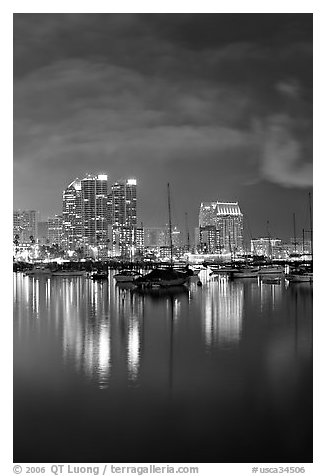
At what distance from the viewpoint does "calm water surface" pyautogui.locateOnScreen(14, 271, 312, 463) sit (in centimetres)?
437

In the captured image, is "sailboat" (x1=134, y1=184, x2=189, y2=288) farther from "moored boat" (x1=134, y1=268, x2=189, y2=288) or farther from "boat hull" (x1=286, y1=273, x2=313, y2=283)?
"boat hull" (x1=286, y1=273, x2=313, y2=283)

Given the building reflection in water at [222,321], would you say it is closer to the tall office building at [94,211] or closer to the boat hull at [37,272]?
the boat hull at [37,272]

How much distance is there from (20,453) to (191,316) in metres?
7.97

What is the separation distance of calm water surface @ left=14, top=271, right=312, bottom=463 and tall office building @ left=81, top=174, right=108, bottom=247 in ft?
228

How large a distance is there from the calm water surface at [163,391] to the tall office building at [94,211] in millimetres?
69589

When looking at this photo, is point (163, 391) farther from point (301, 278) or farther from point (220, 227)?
point (220, 227)

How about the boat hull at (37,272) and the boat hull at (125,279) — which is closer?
the boat hull at (125,279)

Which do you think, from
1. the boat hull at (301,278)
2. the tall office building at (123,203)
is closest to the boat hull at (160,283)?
the boat hull at (301,278)

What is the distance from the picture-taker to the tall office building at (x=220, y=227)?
270ft

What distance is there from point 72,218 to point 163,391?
2984 inches

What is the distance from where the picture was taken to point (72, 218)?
8025 cm

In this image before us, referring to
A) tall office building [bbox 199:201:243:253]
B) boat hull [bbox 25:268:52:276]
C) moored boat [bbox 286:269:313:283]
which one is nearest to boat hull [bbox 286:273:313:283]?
moored boat [bbox 286:269:313:283]

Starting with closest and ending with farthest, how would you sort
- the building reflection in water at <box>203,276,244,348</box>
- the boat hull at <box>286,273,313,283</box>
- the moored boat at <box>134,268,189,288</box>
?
the building reflection in water at <box>203,276,244,348</box>, the moored boat at <box>134,268,189,288</box>, the boat hull at <box>286,273,313,283</box>
